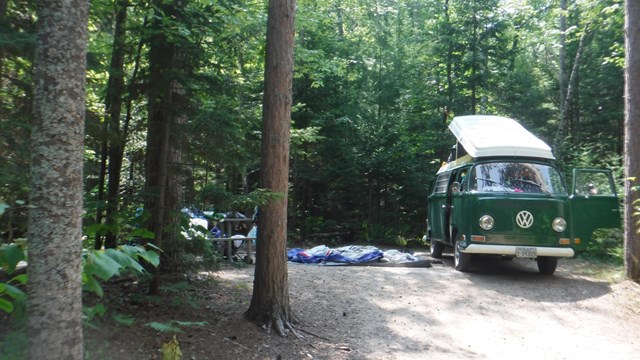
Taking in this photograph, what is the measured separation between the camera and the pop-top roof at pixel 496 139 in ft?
34.7

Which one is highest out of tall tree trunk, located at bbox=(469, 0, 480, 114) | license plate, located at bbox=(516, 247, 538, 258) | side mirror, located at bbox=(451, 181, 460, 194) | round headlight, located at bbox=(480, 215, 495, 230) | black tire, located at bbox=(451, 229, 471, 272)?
tall tree trunk, located at bbox=(469, 0, 480, 114)

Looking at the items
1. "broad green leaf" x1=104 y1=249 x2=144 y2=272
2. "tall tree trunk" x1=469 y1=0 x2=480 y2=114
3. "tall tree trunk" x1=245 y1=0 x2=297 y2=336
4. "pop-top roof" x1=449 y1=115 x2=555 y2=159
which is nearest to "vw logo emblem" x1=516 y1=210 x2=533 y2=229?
"pop-top roof" x1=449 y1=115 x2=555 y2=159

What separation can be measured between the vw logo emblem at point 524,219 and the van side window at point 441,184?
3.08 meters

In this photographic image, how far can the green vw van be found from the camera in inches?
390

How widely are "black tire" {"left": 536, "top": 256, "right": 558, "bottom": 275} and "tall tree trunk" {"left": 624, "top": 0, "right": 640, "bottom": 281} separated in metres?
1.40

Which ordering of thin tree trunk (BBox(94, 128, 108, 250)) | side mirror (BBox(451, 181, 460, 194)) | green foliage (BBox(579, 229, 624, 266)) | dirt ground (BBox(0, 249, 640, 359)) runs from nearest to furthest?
dirt ground (BBox(0, 249, 640, 359)) < thin tree trunk (BBox(94, 128, 108, 250)) < side mirror (BBox(451, 181, 460, 194)) < green foliage (BBox(579, 229, 624, 266))

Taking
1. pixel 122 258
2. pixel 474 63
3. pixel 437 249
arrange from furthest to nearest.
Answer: pixel 474 63 → pixel 437 249 → pixel 122 258

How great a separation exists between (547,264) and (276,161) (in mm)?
7150

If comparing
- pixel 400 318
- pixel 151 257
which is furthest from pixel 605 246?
pixel 151 257

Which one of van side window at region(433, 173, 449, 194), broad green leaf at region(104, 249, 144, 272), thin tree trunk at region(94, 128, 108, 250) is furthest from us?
van side window at region(433, 173, 449, 194)

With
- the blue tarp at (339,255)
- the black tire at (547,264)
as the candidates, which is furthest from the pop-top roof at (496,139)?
the blue tarp at (339,255)

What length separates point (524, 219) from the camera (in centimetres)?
991

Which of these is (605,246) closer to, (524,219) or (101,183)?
(524,219)

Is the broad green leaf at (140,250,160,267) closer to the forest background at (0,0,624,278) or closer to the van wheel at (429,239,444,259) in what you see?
the forest background at (0,0,624,278)
